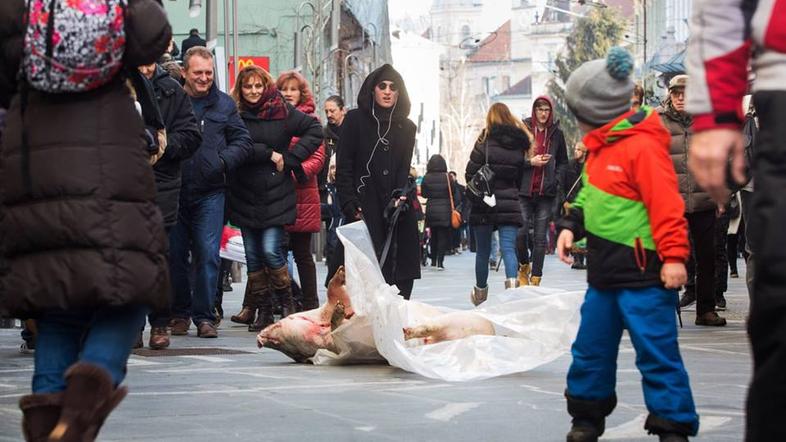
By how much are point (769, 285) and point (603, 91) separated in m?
3.05

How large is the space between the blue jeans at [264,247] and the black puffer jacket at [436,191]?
18360 millimetres

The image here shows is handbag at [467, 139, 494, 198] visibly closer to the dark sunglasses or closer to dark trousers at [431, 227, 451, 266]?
the dark sunglasses

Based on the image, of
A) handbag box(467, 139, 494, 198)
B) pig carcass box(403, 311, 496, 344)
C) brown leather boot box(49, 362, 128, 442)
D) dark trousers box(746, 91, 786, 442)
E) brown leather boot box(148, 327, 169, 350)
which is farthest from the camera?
handbag box(467, 139, 494, 198)

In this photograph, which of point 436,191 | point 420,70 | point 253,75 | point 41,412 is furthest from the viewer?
point 420,70

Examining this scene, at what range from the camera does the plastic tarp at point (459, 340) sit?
28.8 ft

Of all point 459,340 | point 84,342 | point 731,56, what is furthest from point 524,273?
point 731,56

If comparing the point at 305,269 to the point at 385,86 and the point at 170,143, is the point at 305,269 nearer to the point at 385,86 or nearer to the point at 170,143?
the point at 385,86

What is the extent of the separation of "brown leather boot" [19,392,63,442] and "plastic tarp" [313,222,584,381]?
3820 mm

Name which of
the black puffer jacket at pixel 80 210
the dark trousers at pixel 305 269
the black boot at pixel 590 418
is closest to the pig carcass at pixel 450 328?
the black boot at pixel 590 418

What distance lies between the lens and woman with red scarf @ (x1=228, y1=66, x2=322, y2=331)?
12.5m

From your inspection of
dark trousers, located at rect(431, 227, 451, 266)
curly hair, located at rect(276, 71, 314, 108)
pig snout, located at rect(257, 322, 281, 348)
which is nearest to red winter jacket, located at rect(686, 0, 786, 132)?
pig snout, located at rect(257, 322, 281, 348)

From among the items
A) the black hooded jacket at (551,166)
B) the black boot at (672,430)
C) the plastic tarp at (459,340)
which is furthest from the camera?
the black hooded jacket at (551,166)

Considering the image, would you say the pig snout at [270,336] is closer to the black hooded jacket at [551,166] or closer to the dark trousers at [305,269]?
the dark trousers at [305,269]

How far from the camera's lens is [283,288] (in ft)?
41.8
